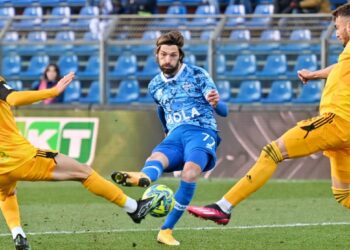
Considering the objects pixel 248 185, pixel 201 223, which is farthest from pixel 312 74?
pixel 201 223

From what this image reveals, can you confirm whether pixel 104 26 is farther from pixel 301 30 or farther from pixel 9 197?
pixel 9 197

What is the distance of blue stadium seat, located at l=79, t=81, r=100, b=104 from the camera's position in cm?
1894

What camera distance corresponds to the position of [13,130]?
8.91 m

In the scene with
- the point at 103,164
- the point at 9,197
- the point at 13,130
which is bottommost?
the point at 103,164

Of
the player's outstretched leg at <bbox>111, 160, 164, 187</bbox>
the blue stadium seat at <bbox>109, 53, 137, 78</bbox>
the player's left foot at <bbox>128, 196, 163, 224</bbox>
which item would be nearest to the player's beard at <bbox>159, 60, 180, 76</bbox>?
the player's outstretched leg at <bbox>111, 160, 164, 187</bbox>

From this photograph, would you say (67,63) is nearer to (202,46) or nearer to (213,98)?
(202,46)

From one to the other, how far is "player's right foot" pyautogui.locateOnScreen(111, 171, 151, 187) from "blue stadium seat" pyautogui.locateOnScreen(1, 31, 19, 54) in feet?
33.6

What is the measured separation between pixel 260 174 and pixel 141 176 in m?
1.00

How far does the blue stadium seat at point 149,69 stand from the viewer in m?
18.6

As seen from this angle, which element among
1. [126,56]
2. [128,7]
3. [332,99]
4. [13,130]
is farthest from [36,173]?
[128,7]

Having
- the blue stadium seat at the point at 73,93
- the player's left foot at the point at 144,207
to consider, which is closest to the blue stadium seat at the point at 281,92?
the blue stadium seat at the point at 73,93

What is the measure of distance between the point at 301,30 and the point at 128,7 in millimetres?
4586

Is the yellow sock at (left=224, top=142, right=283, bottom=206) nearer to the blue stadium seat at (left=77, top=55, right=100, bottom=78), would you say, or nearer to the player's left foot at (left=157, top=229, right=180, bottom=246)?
the player's left foot at (left=157, top=229, right=180, bottom=246)

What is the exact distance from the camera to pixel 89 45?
18.5 meters
